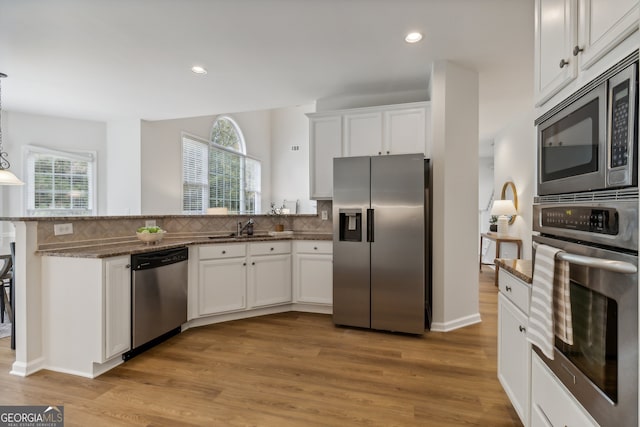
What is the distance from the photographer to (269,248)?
3615mm

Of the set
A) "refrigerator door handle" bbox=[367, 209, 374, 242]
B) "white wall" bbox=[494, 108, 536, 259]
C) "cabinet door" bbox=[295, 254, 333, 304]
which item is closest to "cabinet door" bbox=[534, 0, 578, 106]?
"refrigerator door handle" bbox=[367, 209, 374, 242]

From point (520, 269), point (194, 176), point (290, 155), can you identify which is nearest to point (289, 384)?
point (520, 269)

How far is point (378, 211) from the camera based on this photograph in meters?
3.10

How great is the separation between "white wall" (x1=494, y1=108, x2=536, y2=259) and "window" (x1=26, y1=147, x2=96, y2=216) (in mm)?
6728

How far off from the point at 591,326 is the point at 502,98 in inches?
155

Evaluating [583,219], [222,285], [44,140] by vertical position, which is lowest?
[222,285]

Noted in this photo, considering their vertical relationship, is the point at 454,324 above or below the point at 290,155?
below

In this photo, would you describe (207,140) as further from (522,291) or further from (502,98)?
(522,291)

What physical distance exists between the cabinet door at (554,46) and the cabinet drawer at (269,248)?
2.77 m

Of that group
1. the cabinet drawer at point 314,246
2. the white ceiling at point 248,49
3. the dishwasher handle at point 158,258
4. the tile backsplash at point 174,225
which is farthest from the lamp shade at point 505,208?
the dishwasher handle at point 158,258

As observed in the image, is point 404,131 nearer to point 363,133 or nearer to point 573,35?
point 363,133

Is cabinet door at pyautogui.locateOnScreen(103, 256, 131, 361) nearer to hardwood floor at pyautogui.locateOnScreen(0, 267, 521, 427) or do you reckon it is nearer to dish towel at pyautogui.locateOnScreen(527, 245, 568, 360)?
hardwood floor at pyautogui.locateOnScreen(0, 267, 521, 427)

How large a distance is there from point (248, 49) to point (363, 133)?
59.3 inches

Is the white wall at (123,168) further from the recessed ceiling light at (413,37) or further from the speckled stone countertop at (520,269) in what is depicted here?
the speckled stone countertop at (520,269)
